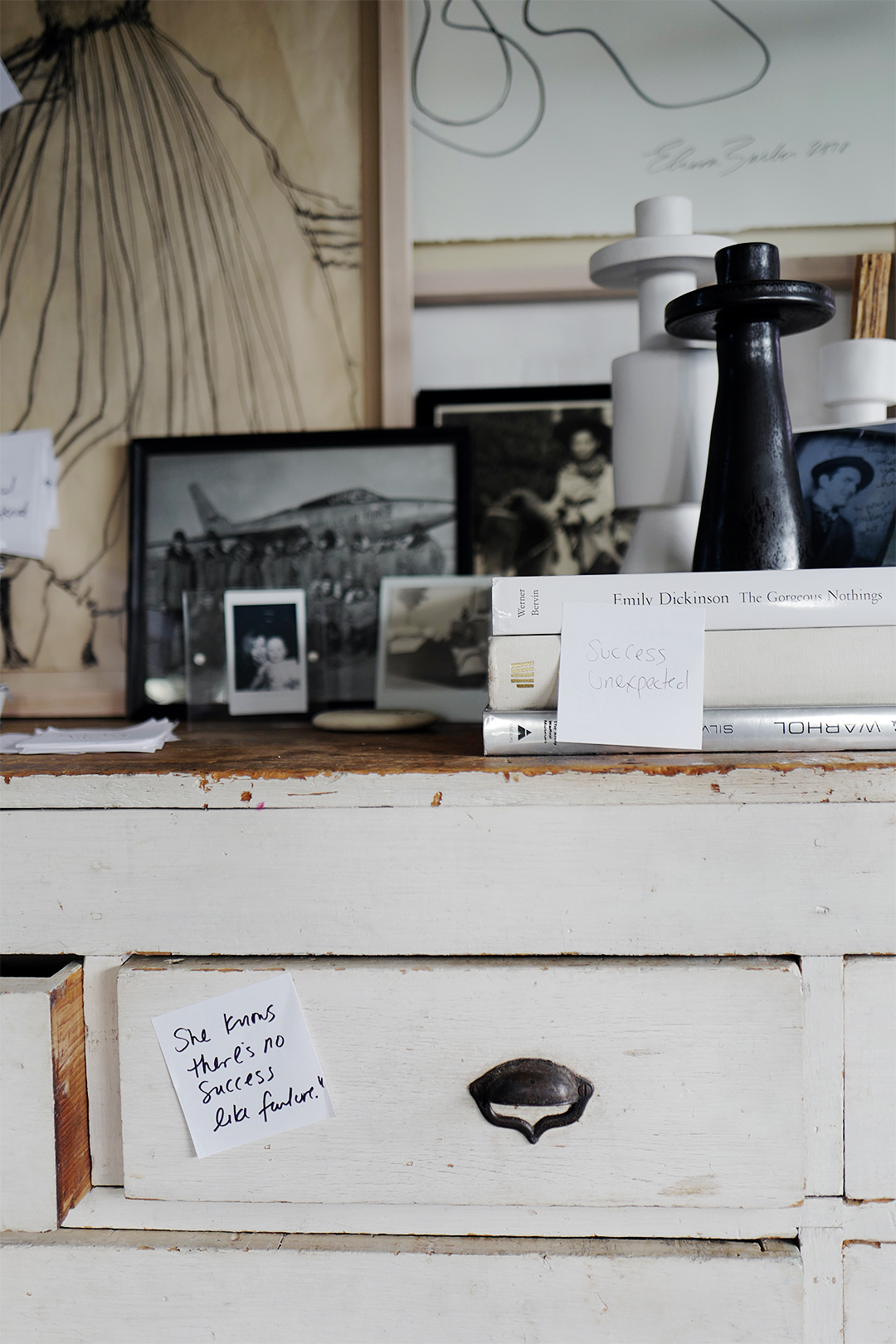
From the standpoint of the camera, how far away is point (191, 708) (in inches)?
39.6

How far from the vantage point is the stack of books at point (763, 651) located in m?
0.64

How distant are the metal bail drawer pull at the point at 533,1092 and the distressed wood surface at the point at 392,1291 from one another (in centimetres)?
10

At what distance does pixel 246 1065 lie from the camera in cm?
63

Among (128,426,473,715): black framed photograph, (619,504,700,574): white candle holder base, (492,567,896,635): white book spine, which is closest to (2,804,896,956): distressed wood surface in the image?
(492,567,896,635): white book spine

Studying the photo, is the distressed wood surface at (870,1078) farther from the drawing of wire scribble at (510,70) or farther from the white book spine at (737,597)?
the drawing of wire scribble at (510,70)

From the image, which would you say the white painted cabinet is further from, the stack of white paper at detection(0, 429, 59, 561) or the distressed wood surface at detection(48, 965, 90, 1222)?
the stack of white paper at detection(0, 429, 59, 561)

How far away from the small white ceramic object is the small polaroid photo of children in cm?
13

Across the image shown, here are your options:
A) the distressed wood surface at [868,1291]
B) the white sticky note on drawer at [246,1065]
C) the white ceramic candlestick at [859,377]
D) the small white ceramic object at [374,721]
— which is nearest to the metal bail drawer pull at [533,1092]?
the white sticky note on drawer at [246,1065]

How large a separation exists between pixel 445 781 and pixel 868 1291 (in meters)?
0.48

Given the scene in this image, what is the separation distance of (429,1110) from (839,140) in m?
1.12

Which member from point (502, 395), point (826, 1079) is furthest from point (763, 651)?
point (502, 395)

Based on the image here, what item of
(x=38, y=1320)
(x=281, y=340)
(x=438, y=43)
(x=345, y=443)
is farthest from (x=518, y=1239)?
(x=438, y=43)

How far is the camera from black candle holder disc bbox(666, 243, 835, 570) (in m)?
0.70
